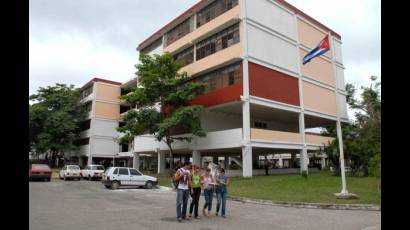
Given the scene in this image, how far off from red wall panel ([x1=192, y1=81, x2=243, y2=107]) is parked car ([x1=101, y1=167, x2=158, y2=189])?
9.36 m

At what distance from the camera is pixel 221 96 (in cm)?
3127

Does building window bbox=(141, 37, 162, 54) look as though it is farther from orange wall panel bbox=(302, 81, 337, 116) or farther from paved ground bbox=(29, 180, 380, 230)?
paved ground bbox=(29, 180, 380, 230)

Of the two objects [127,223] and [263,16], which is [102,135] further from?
[127,223]

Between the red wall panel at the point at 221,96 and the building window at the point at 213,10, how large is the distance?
24.2 ft

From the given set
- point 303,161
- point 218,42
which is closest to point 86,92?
point 218,42

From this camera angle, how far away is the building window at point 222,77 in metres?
30.4

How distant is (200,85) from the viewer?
104 feet

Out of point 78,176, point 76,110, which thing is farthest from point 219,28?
point 76,110

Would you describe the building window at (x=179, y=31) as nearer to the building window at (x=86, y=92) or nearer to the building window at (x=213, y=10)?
the building window at (x=213, y=10)

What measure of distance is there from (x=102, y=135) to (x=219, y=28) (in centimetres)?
3214
